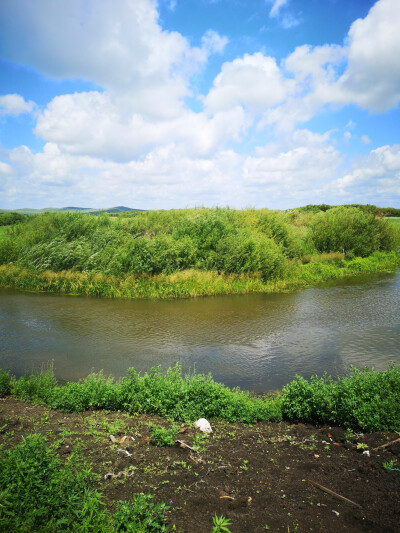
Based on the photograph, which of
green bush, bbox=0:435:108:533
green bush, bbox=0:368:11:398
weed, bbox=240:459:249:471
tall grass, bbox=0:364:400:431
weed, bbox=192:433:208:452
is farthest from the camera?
green bush, bbox=0:368:11:398

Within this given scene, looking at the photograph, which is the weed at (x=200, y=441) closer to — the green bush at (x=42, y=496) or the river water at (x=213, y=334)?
the green bush at (x=42, y=496)

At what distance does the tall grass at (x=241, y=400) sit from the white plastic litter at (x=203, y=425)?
183mm

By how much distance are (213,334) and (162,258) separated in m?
9.06

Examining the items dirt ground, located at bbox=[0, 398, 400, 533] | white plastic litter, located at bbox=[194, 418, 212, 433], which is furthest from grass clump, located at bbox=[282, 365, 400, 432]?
white plastic litter, located at bbox=[194, 418, 212, 433]

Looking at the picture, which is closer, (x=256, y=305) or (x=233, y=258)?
(x=256, y=305)

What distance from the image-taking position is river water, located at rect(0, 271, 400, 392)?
9812 millimetres

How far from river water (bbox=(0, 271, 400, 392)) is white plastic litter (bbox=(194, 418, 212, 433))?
2670 mm

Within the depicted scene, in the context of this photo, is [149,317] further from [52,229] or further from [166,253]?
[52,229]

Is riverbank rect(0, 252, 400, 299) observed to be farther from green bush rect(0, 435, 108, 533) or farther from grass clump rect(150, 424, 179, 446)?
green bush rect(0, 435, 108, 533)

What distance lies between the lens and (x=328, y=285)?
870 inches

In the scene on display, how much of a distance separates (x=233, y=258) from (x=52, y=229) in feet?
45.1

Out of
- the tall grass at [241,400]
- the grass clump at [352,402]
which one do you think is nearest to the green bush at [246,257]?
the tall grass at [241,400]

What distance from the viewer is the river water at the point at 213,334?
32.2ft

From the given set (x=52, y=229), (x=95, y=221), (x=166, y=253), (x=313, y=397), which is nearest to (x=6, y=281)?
(x=52, y=229)
